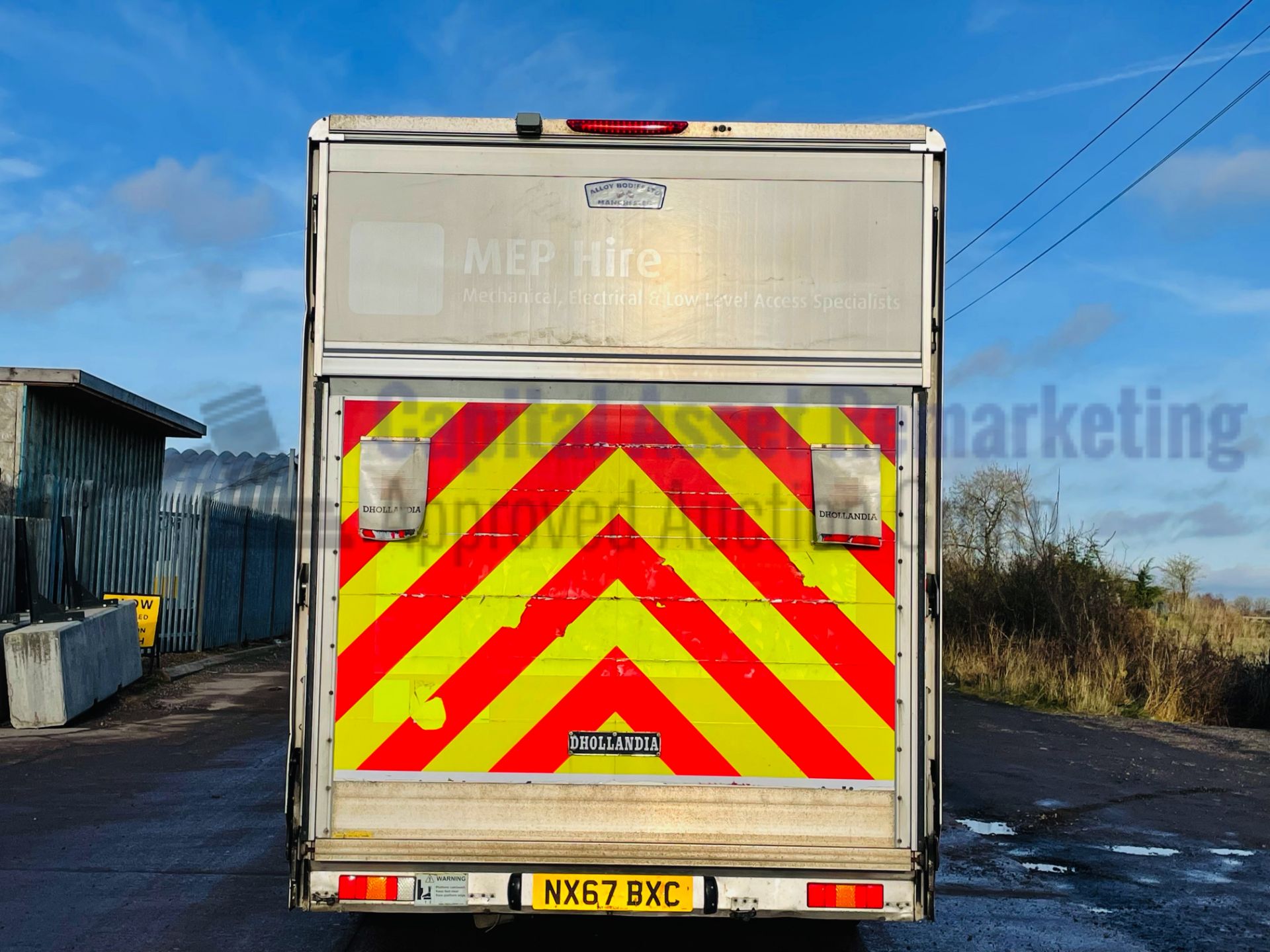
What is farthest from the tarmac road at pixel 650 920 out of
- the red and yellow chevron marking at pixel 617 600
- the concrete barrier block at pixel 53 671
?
the red and yellow chevron marking at pixel 617 600

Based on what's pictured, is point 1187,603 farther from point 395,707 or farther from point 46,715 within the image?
point 395,707

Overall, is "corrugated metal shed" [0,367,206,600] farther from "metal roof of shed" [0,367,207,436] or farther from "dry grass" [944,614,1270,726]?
"dry grass" [944,614,1270,726]

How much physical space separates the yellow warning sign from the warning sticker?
1254cm

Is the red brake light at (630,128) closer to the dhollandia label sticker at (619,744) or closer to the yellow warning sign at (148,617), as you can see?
the dhollandia label sticker at (619,744)

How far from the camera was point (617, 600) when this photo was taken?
4.49 meters

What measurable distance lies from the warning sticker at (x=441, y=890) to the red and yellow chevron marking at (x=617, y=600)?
375mm

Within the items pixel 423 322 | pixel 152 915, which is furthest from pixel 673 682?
pixel 152 915

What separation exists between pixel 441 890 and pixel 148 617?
12.7m

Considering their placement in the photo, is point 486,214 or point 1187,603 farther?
point 1187,603

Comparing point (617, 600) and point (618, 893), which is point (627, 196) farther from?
point (618, 893)

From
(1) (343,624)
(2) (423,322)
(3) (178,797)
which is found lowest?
(3) (178,797)

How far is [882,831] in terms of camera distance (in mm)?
4406

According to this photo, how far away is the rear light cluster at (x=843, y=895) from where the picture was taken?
434cm

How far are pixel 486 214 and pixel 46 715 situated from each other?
9.45 metres
